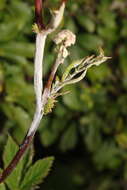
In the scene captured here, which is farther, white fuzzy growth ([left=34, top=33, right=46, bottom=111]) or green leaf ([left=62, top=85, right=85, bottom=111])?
green leaf ([left=62, top=85, right=85, bottom=111])

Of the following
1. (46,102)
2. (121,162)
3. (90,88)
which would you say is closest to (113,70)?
(90,88)

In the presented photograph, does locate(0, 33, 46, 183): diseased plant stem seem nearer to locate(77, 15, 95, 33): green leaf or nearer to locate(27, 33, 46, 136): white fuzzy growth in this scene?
locate(27, 33, 46, 136): white fuzzy growth

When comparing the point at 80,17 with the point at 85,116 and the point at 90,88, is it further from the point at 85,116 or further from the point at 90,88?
the point at 85,116

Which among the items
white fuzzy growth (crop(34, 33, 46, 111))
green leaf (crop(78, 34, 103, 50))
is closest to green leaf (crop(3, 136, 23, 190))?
white fuzzy growth (crop(34, 33, 46, 111))

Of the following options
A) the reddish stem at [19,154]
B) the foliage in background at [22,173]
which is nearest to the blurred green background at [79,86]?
the foliage in background at [22,173]

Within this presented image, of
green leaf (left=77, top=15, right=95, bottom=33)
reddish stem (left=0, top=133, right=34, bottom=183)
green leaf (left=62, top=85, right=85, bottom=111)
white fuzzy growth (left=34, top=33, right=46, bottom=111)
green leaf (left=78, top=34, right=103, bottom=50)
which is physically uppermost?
green leaf (left=77, top=15, right=95, bottom=33)

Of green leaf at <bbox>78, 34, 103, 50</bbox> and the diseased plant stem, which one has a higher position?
green leaf at <bbox>78, 34, 103, 50</bbox>
